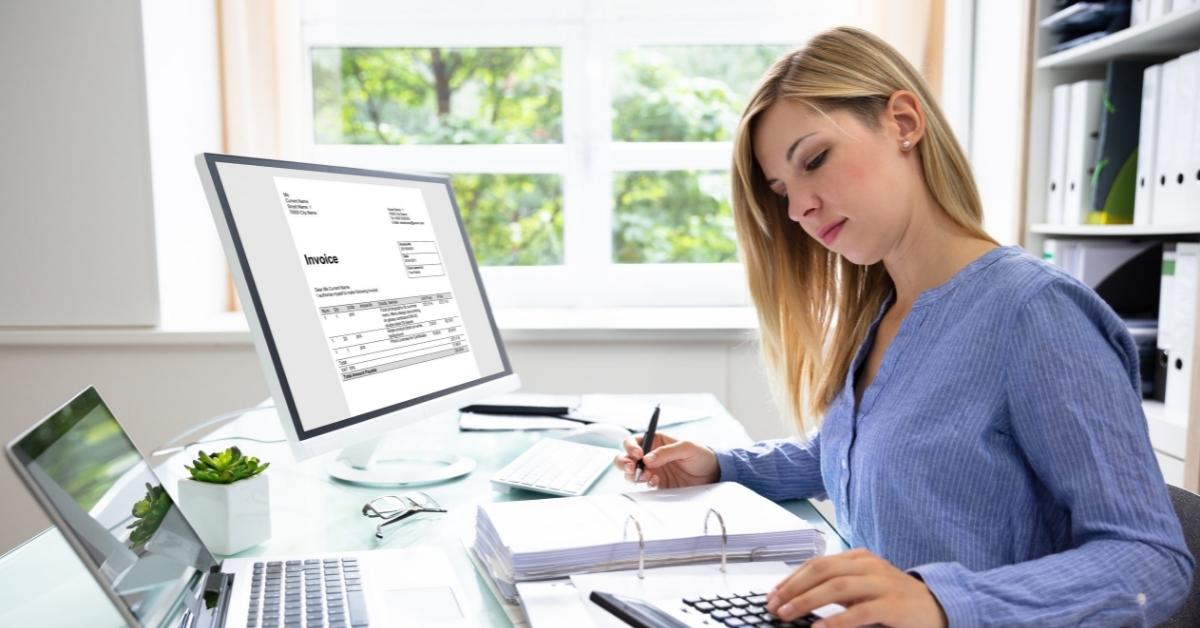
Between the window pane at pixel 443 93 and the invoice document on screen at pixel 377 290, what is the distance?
1.50m

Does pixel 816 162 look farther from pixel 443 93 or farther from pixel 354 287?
pixel 443 93

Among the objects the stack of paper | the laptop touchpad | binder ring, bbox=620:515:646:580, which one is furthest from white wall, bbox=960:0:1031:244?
the laptop touchpad

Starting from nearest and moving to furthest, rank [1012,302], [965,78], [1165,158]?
[1012,302] → [1165,158] → [965,78]

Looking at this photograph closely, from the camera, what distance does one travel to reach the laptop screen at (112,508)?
1.98ft

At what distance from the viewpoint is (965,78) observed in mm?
2592

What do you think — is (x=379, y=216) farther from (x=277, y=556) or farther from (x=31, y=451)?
(x=31, y=451)

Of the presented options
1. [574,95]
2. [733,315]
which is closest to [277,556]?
[733,315]

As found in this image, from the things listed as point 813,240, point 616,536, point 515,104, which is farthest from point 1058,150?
point 616,536

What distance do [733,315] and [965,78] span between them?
934 millimetres

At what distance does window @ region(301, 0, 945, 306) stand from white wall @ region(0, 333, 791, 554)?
412mm

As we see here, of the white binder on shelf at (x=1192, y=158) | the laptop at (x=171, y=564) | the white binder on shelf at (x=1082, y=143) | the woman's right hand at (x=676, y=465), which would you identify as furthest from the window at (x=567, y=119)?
the laptop at (x=171, y=564)

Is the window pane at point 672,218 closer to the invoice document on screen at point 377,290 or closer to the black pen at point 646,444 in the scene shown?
the invoice document on screen at point 377,290

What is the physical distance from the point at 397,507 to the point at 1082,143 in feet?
5.33

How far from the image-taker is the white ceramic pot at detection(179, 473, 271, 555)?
0.95 metres
